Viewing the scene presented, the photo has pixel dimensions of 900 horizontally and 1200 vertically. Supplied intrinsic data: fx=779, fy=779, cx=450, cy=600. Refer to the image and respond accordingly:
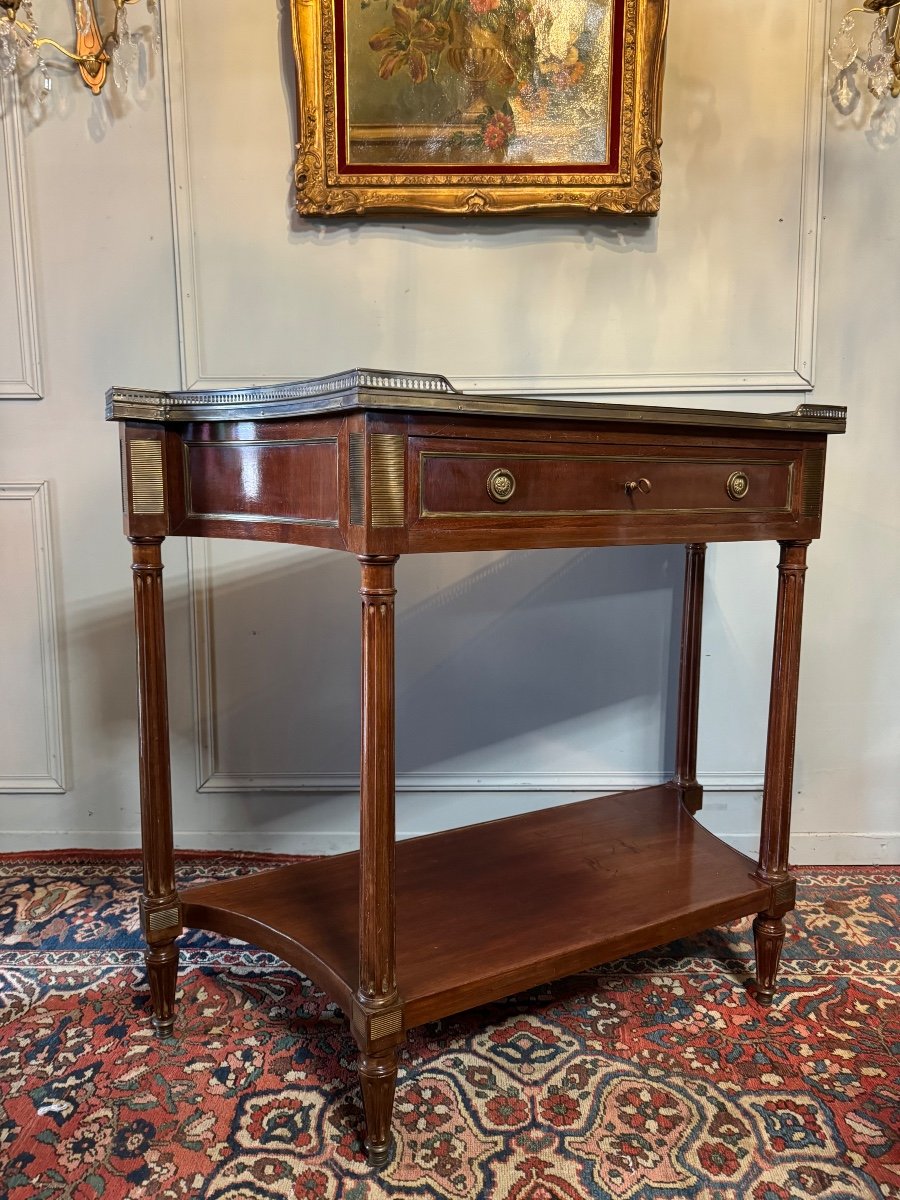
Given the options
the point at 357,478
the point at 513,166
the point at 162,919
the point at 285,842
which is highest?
the point at 513,166

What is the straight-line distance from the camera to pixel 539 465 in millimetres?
1217

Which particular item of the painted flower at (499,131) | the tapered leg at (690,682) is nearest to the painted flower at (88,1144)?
the tapered leg at (690,682)

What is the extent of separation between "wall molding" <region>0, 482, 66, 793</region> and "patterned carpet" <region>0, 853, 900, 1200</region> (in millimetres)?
486

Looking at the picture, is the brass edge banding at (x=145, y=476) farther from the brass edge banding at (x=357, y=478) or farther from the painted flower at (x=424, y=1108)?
the painted flower at (x=424, y=1108)

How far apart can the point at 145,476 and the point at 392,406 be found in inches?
23.1

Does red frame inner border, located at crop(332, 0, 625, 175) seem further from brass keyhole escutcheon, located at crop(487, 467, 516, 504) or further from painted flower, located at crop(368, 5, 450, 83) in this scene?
brass keyhole escutcheon, located at crop(487, 467, 516, 504)

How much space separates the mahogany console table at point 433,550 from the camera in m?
1.11

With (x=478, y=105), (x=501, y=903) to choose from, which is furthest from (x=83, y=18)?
(x=501, y=903)

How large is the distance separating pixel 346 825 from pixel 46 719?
35.9 inches

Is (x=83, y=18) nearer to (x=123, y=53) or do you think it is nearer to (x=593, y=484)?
(x=123, y=53)

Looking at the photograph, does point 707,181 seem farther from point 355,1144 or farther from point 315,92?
point 355,1144

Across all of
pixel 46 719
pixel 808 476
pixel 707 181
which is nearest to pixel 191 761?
pixel 46 719

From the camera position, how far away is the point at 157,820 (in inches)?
60.0

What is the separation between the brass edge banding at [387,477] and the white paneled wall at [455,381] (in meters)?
1.14
